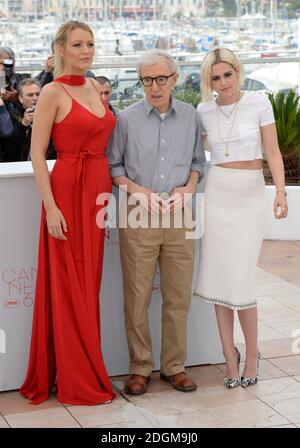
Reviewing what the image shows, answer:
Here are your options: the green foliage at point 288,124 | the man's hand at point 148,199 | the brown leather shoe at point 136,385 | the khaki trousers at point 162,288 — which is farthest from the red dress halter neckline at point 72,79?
the green foliage at point 288,124

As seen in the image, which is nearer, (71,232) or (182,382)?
(71,232)

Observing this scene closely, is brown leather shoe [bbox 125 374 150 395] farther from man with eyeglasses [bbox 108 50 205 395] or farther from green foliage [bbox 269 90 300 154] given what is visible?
green foliage [bbox 269 90 300 154]

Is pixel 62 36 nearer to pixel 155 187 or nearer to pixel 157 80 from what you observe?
pixel 157 80

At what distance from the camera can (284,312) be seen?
575cm

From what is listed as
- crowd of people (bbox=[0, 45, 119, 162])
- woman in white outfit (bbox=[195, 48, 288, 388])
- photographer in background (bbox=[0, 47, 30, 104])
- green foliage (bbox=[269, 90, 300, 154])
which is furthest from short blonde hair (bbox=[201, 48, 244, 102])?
green foliage (bbox=[269, 90, 300, 154])

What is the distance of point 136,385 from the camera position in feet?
14.3

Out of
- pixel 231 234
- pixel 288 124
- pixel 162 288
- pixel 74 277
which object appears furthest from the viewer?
pixel 288 124

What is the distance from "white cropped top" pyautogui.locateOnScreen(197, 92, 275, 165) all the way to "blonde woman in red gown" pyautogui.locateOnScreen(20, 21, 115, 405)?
483 mm

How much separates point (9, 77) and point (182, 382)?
9.13 ft

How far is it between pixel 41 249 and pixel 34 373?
59 cm

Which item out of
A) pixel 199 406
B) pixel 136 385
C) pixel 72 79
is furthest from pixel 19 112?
pixel 199 406

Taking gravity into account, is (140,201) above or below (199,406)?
above

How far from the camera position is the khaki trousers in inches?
168
